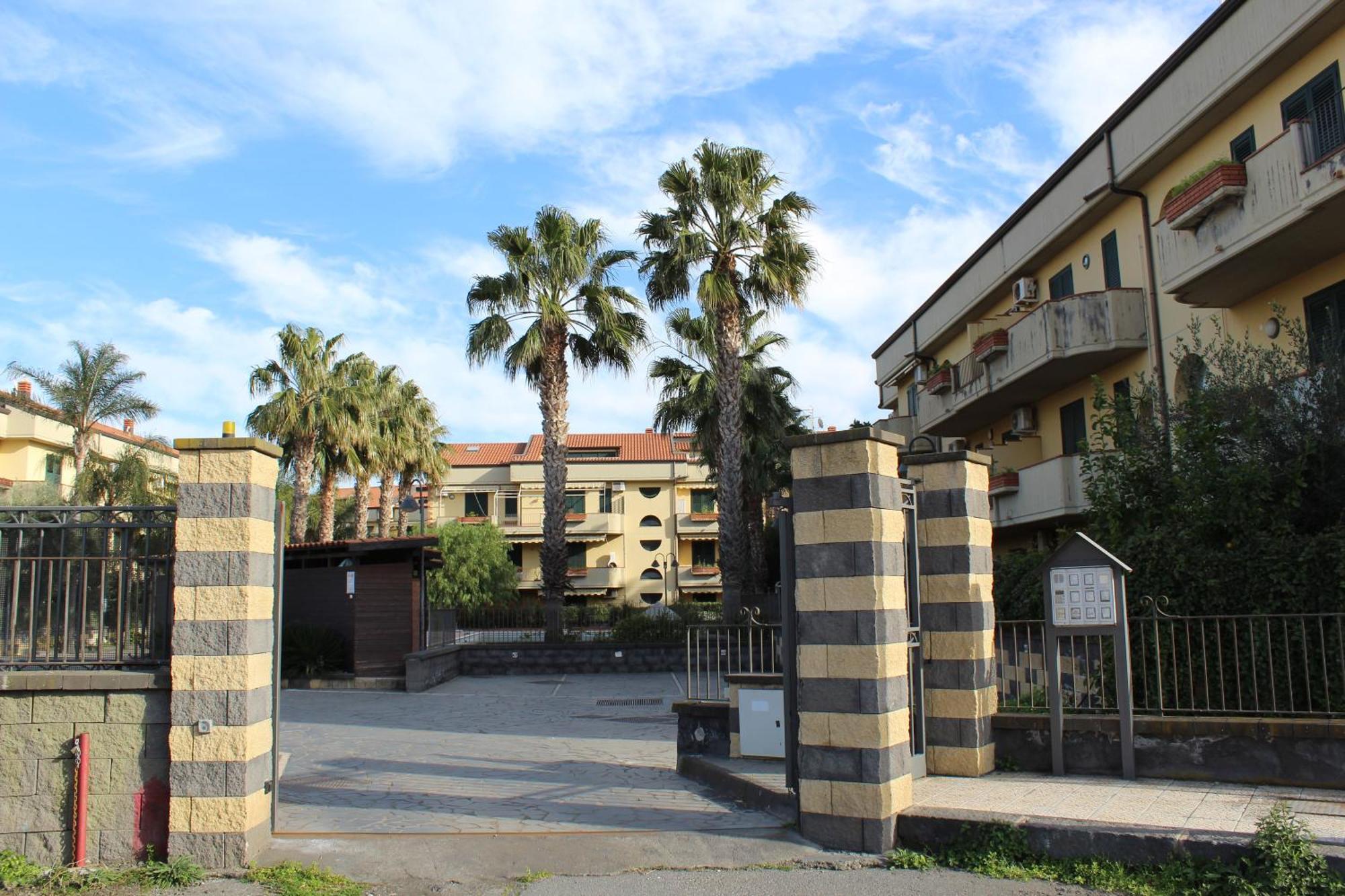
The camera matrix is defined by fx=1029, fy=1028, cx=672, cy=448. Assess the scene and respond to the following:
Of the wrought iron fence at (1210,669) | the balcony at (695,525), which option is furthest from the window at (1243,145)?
the balcony at (695,525)

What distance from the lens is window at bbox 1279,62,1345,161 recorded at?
42.4 feet

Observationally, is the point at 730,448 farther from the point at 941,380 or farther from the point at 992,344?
the point at 992,344

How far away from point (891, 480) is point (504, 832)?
3869 mm

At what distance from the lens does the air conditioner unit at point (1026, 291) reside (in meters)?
22.5

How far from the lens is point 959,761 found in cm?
861

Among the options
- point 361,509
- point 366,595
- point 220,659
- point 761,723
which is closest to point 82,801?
point 220,659

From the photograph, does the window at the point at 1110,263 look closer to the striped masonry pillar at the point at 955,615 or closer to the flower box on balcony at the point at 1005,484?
the flower box on balcony at the point at 1005,484

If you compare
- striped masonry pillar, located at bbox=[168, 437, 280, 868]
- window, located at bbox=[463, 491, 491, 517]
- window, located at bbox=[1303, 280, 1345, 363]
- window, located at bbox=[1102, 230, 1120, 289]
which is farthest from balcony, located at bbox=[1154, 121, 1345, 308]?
window, located at bbox=[463, 491, 491, 517]

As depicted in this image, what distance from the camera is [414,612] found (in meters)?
23.1

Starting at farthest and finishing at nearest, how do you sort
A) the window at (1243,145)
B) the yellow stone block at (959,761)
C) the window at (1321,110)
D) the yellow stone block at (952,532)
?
the window at (1243,145)
the window at (1321,110)
the yellow stone block at (952,532)
the yellow stone block at (959,761)

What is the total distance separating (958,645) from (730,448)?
17582mm

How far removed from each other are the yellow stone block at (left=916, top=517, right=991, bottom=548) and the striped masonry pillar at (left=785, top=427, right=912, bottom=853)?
1.51m

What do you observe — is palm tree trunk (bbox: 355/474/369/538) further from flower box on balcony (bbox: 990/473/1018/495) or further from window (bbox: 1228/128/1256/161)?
window (bbox: 1228/128/1256/161)

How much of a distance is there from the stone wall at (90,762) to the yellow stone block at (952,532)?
238 inches
